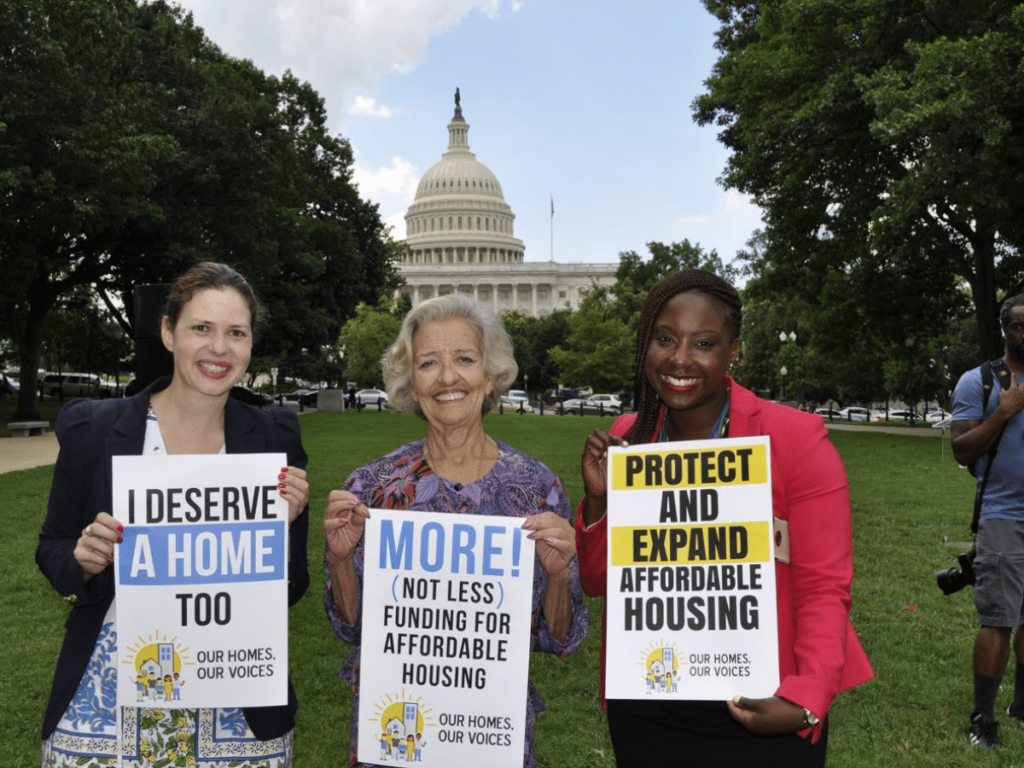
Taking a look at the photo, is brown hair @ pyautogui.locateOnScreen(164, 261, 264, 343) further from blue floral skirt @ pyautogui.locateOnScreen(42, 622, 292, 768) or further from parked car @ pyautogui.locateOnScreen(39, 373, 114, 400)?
parked car @ pyautogui.locateOnScreen(39, 373, 114, 400)

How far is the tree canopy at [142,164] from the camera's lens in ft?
80.5

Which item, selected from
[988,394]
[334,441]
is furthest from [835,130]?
[988,394]

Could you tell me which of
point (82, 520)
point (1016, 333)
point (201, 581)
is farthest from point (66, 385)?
Answer: point (201, 581)

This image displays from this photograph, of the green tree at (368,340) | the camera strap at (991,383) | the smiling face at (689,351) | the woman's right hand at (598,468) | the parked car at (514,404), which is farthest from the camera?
the green tree at (368,340)

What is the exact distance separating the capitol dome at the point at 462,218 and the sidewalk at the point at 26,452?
137 meters

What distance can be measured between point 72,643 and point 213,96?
101 feet

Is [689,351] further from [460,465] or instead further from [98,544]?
[98,544]

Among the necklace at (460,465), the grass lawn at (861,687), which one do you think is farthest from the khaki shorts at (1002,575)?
the necklace at (460,465)

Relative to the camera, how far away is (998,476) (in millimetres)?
5371

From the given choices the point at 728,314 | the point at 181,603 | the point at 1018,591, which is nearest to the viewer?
the point at 728,314

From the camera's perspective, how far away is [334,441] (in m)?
27.8

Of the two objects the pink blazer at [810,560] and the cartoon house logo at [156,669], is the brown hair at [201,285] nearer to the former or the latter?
A: the cartoon house logo at [156,669]

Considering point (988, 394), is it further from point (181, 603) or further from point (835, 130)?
point (835, 130)

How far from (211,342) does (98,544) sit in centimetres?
69
